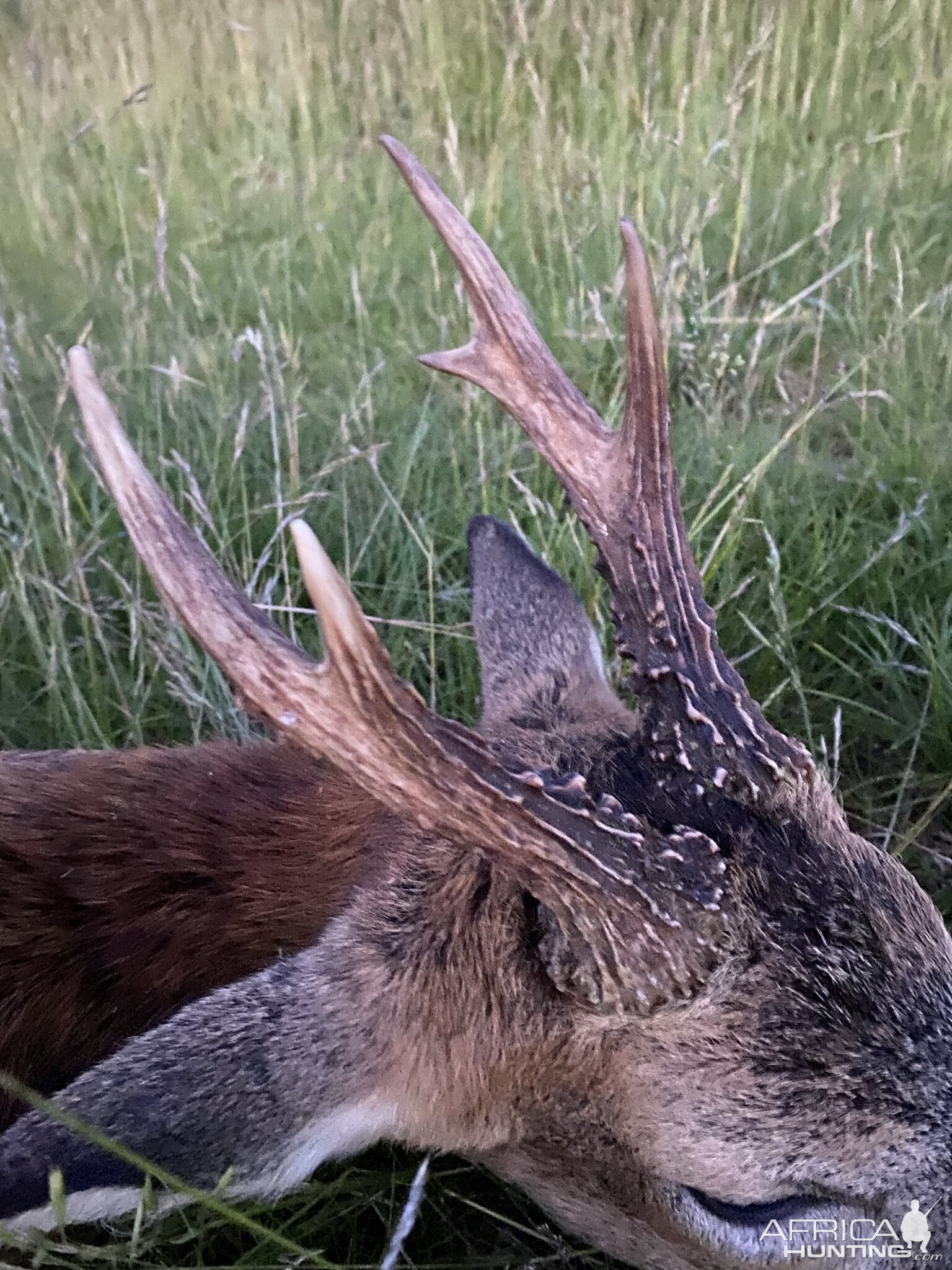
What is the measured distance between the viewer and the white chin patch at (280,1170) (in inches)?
60.5

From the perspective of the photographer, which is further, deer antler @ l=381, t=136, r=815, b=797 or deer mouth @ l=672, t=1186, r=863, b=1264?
deer antler @ l=381, t=136, r=815, b=797

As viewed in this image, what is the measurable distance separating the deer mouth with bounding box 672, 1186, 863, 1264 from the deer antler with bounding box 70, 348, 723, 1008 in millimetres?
390

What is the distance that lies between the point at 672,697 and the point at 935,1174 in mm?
832

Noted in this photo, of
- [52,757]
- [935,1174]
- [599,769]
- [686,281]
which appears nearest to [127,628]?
[52,757]

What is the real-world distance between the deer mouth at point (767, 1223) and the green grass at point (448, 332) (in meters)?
0.52

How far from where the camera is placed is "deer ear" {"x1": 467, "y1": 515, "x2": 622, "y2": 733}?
7.37 feet

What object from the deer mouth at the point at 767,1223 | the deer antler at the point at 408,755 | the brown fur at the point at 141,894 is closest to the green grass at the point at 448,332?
the brown fur at the point at 141,894

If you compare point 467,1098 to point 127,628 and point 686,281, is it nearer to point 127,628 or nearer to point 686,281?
point 127,628

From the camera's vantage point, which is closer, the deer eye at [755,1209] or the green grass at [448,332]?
the deer eye at [755,1209]

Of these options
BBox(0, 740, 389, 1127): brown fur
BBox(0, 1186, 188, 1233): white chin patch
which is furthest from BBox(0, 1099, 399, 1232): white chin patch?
BBox(0, 740, 389, 1127): brown fur

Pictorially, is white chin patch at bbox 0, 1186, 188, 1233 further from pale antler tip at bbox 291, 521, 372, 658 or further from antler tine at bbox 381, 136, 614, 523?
antler tine at bbox 381, 136, 614, 523

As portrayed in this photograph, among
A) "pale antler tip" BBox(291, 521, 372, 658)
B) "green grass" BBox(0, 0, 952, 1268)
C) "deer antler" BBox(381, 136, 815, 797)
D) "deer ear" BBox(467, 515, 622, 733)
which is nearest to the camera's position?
"pale antler tip" BBox(291, 521, 372, 658)

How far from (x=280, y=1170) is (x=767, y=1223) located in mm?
778

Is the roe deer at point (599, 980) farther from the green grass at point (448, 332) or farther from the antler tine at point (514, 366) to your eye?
the green grass at point (448, 332)
